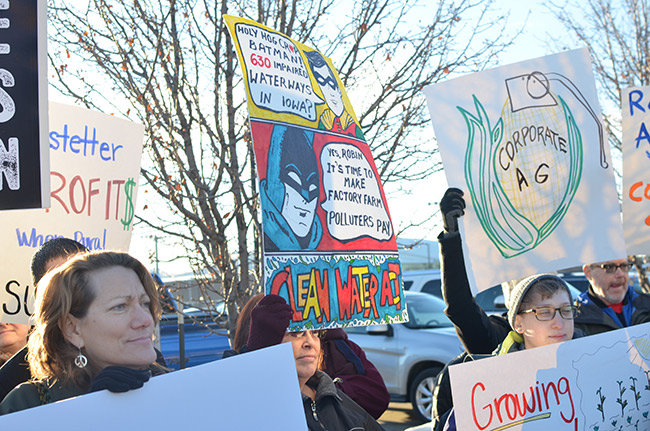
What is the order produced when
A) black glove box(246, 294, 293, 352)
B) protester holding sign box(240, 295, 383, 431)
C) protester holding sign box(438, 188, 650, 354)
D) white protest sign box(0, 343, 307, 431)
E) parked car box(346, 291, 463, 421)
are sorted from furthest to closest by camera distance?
parked car box(346, 291, 463, 421) → protester holding sign box(438, 188, 650, 354) → protester holding sign box(240, 295, 383, 431) → black glove box(246, 294, 293, 352) → white protest sign box(0, 343, 307, 431)

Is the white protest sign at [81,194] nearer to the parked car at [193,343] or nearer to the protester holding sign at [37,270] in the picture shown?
the protester holding sign at [37,270]

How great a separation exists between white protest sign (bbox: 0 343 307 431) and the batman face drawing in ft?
1.87

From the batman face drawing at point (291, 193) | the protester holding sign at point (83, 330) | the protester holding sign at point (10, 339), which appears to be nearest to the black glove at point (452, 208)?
the batman face drawing at point (291, 193)

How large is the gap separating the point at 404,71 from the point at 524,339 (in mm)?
2501

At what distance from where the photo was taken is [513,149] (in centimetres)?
339

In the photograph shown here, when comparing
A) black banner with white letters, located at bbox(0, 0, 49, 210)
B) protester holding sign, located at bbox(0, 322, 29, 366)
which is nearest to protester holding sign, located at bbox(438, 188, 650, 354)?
black banner with white letters, located at bbox(0, 0, 49, 210)

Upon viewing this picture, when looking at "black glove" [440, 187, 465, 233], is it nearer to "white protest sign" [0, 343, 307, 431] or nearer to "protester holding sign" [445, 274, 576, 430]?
"protester holding sign" [445, 274, 576, 430]

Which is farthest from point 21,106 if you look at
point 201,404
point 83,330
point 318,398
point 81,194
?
point 318,398

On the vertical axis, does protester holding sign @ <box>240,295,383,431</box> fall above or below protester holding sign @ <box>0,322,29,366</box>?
below

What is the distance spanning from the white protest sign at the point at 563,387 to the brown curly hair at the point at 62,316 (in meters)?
1.23

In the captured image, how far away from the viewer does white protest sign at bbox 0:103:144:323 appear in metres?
3.32

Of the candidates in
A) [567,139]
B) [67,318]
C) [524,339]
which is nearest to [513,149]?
[567,139]

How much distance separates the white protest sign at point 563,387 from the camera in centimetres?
246

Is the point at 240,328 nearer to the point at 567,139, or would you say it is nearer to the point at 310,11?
the point at 567,139
